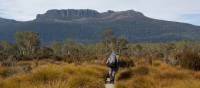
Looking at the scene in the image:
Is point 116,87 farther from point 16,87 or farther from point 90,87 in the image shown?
point 16,87

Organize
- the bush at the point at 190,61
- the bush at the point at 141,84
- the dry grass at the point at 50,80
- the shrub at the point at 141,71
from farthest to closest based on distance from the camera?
the bush at the point at 190,61
the shrub at the point at 141,71
the bush at the point at 141,84
the dry grass at the point at 50,80

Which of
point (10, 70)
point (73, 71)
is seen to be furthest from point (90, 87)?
point (10, 70)

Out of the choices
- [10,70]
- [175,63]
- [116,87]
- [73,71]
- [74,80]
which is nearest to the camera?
[74,80]

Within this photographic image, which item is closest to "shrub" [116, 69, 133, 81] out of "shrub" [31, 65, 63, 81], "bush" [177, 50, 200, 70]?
"shrub" [31, 65, 63, 81]

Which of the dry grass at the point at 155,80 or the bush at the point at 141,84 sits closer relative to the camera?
the dry grass at the point at 155,80

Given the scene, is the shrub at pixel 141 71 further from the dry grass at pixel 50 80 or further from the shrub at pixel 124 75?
the dry grass at pixel 50 80

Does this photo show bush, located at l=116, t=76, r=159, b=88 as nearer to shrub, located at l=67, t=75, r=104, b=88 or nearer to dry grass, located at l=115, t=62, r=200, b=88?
dry grass, located at l=115, t=62, r=200, b=88

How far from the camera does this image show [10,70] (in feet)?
69.2

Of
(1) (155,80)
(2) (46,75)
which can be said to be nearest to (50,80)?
(2) (46,75)

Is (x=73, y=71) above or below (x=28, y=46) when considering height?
above

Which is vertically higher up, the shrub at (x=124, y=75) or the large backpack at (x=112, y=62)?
the large backpack at (x=112, y=62)

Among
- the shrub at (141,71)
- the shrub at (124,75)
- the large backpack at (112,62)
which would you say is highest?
the large backpack at (112,62)

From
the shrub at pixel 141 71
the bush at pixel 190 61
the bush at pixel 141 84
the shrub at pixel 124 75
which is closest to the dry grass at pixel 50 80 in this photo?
the bush at pixel 141 84

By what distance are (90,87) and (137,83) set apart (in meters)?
1.56
